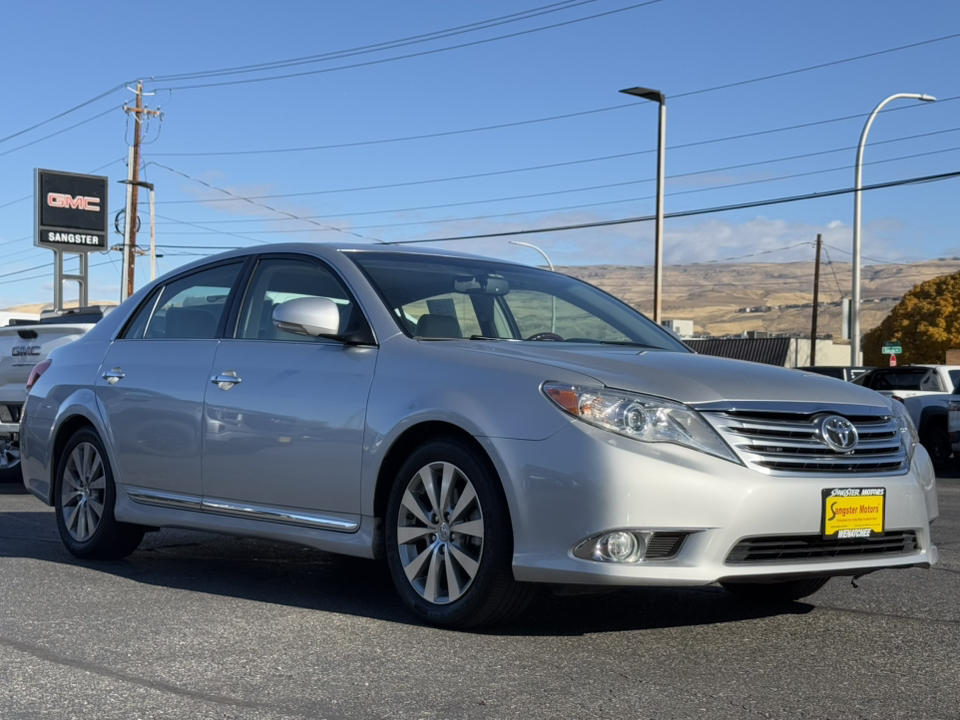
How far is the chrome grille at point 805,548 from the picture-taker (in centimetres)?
496

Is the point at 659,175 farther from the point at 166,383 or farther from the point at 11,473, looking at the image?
the point at 166,383

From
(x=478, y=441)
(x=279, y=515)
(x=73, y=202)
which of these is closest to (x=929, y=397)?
(x=279, y=515)

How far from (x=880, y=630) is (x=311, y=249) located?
3.17m

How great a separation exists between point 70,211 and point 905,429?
1827 inches

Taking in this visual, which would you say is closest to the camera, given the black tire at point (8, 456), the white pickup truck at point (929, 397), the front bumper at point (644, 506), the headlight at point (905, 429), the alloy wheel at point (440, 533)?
the front bumper at point (644, 506)

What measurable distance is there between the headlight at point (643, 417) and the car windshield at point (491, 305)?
3.65 ft

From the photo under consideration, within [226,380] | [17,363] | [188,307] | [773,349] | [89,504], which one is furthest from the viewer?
[773,349]

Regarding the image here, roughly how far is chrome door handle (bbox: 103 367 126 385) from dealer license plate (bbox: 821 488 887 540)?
3945 mm

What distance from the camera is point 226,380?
643 cm

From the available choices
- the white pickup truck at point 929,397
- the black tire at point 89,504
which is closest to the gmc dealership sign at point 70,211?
the white pickup truck at point 929,397

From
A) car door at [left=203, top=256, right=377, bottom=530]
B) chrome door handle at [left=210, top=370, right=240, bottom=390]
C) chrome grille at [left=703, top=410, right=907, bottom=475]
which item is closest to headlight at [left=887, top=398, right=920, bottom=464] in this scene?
chrome grille at [left=703, top=410, right=907, bottom=475]

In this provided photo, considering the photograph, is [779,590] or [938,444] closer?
[779,590]

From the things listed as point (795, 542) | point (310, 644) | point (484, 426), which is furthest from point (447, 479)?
point (795, 542)

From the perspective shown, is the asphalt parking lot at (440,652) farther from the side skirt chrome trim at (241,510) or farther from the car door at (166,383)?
the car door at (166,383)
